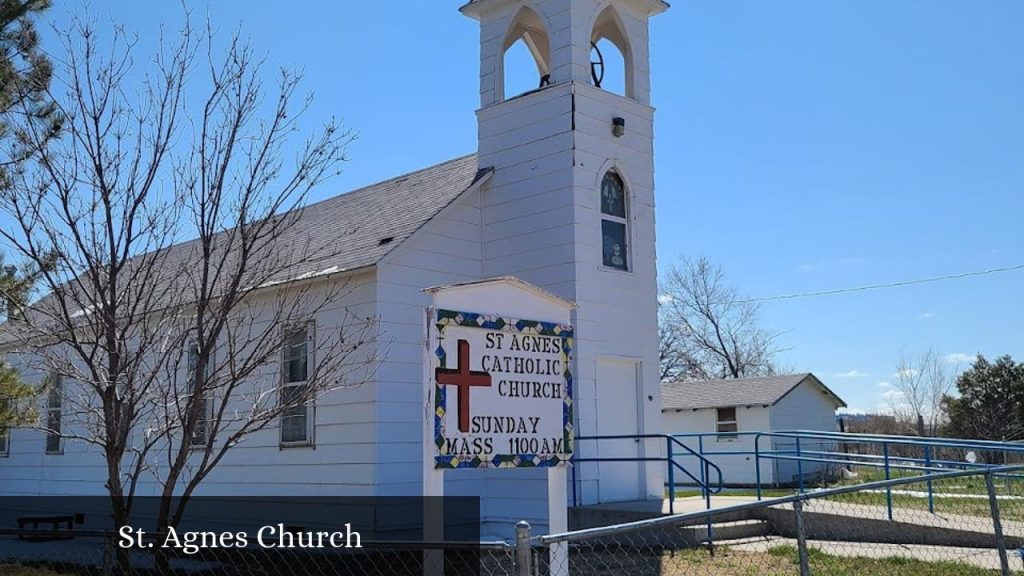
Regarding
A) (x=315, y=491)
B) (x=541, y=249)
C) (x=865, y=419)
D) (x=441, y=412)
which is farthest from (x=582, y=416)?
(x=865, y=419)

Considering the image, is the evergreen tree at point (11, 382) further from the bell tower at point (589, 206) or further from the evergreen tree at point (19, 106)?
the bell tower at point (589, 206)

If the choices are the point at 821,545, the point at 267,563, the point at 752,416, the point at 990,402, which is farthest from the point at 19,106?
the point at 990,402

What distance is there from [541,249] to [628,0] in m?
4.20

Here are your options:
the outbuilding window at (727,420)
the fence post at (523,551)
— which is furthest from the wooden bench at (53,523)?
the outbuilding window at (727,420)

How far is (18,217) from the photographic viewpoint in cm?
757

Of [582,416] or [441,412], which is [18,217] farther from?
[582,416]

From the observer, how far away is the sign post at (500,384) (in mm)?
5508

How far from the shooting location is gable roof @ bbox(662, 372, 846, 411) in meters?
29.1

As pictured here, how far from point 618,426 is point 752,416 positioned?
16692mm

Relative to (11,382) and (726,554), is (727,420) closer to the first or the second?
(726,554)

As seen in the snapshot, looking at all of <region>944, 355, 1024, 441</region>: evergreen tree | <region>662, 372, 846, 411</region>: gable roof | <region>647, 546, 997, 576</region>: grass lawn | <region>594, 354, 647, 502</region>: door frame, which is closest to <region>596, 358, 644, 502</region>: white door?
<region>594, 354, 647, 502</region>: door frame

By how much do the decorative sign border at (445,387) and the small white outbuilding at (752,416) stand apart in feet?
69.3

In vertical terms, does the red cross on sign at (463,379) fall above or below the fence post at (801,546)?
above

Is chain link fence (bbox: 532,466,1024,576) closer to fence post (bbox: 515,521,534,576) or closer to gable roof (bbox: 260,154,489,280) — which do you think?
fence post (bbox: 515,521,534,576)
